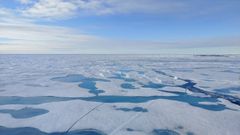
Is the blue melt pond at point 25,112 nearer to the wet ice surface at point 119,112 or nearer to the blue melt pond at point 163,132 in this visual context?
the wet ice surface at point 119,112

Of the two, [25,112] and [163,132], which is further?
[25,112]

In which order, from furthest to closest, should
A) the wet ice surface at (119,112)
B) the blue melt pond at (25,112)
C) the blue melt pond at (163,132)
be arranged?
the blue melt pond at (25,112) < the wet ice surface at (119,112) < the blue melt pond at (163,132)

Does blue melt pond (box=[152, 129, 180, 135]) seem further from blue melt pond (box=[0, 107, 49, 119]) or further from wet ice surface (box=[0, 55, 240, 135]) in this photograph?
blue melt pond (box=[0, 107, 49, 119])

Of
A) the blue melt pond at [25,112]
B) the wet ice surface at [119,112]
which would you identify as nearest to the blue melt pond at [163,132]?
the wet ice surface at [119,112]

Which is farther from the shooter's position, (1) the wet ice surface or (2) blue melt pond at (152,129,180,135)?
(1) the wet ice surface

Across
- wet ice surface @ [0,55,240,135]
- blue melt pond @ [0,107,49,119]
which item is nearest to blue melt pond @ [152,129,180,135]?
wet ice surface @ [0,55,240,135]

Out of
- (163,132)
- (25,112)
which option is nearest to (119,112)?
(163,132)

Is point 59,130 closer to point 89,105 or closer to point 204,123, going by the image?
point 89,105

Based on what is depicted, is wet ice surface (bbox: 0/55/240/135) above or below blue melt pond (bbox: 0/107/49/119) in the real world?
below

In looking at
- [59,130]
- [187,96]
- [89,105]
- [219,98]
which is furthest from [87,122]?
[219,98]

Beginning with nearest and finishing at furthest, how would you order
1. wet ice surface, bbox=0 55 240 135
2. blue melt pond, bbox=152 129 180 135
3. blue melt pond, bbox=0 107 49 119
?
→ blue melt pond, bbox=152 129 180 135 → wet ice surface, bbox=0 55 240 135 → blue melt pond, bbox=0 107 49 119

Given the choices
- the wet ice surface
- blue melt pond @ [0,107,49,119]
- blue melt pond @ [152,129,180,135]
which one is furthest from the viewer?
blue melt pond @ [0,107,49,119]

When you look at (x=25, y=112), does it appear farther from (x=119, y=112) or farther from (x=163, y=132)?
(x=163, y=132)
